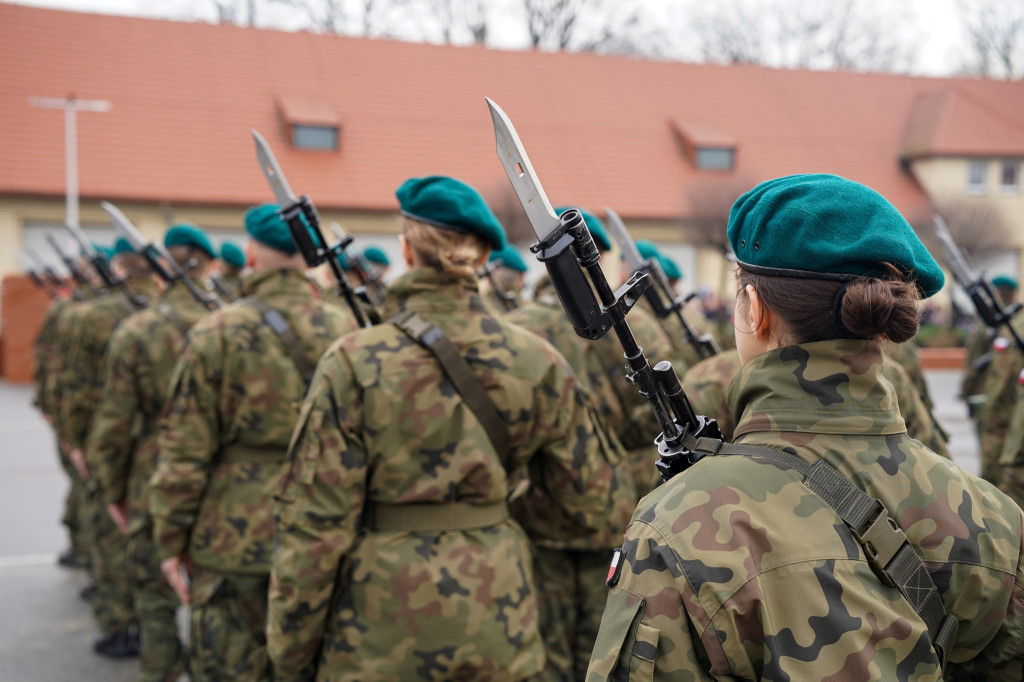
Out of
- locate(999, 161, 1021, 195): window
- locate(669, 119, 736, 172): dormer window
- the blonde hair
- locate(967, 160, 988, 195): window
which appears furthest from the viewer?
locate(999, 161, 1021, 195): window

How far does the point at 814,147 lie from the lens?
28031mm

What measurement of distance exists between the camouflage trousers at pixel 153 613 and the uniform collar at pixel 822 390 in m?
3.94

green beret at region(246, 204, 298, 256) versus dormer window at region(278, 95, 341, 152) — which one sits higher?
green beret at region(246, 204, 298, 256)

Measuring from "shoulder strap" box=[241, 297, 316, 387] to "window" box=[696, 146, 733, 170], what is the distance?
78.8 feet

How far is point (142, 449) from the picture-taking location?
15.7 ft

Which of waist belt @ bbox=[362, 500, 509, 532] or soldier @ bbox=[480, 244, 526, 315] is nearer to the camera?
waist belt @ bbox=[362, 500, 509, 532]

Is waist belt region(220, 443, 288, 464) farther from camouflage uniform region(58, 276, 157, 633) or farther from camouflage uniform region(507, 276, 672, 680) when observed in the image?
camouflage uniform region(58, 276, 157, 633)

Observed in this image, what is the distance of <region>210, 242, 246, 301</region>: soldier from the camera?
248 inches

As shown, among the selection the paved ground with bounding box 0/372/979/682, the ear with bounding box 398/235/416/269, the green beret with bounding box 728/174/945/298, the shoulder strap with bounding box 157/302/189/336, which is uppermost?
the green beret with bounding box 728/174/945/298

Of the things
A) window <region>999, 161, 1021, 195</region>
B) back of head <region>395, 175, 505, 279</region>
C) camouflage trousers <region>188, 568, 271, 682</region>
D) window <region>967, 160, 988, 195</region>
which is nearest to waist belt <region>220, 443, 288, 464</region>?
camouflage trousers <region>188, 568, 271, 682</region>

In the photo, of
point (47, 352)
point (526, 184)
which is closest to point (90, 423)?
point (47, 352)

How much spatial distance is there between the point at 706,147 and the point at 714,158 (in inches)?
15.3

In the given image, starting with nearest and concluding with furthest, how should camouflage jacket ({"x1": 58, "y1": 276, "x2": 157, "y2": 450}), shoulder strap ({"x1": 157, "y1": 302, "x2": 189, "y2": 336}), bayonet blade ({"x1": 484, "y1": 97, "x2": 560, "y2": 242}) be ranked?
bayonet blade ({"x1": 484, "y1": 97, "x2": 560, "y2": 242}), shoulder strap ({"x1": 157, "y1": 302, "x2": 189, "y2": 336}), camouflage jacket ({"x1": 58, "y1": 276, "x2": 157, "y2": 450})

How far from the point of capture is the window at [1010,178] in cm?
2830
